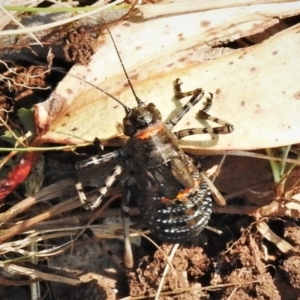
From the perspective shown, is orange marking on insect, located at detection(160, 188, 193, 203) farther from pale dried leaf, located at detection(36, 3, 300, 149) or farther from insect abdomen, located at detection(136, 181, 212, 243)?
pale dried leaf, located at detection(36, 3, 300, 149)

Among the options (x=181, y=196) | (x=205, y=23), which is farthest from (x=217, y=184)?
(x=205, y=23)

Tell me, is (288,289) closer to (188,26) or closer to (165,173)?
(165,173)

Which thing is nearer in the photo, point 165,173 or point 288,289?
point 165,173

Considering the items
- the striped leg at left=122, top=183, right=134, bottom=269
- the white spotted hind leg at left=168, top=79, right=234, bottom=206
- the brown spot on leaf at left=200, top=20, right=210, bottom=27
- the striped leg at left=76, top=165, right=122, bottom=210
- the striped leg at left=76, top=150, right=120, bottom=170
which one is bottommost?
the striped leg at left=122, top=183, right=134, bottom=269

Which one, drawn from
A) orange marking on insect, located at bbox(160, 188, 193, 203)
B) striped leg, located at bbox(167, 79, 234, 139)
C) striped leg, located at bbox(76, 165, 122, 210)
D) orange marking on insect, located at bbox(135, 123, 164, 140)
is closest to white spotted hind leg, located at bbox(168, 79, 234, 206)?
striped leg, located at bbox(167, 79, 234, 139)

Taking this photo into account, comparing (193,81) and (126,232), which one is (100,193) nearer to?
(126,232)

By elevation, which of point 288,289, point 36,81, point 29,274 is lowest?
point 288,289

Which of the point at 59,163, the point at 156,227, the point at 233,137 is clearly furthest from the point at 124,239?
the point at 233,137

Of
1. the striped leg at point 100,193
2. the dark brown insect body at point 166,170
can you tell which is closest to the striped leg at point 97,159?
the dark brown insect body at point 166,170
